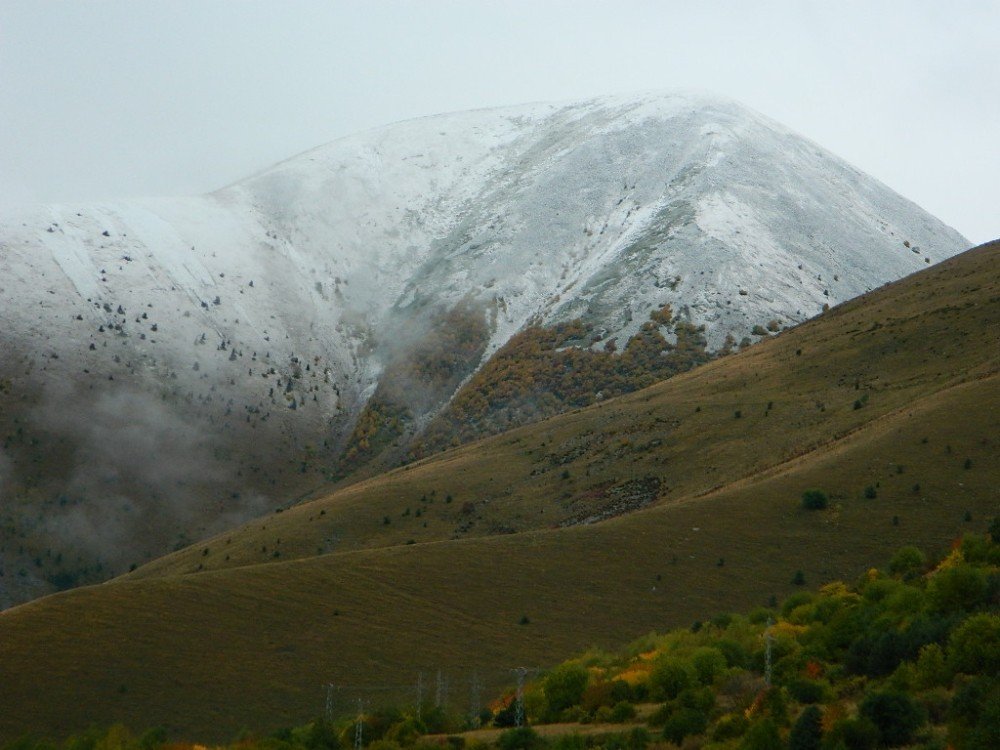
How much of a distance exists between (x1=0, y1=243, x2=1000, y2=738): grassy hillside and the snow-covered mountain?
3082 centimetres

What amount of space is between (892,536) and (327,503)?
35.6 meters

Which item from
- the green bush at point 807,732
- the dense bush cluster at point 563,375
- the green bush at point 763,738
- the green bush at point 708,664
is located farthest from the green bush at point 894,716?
the dense bush cluster at point 563,375

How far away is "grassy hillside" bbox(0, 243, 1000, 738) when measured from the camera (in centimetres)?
3394

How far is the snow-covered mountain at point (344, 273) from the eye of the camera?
329 feet

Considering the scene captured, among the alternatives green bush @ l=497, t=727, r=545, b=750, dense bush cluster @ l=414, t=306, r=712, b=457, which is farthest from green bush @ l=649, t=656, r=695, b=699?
dense bush cluster @ l=414, t=306, r=712, b=457

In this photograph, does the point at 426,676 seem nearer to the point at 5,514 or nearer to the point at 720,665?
the point at 720,665

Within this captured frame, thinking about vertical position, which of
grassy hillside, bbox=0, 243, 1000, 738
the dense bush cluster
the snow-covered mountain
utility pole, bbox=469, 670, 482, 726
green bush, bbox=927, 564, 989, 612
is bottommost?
utility pole, bbox=469, 670, 482, 726

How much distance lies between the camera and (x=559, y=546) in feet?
146

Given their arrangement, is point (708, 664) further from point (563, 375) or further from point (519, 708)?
point (563, 375)

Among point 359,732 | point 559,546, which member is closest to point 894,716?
point 359,732

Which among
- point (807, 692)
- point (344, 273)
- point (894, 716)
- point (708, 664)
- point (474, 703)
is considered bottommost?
point (894, 716)

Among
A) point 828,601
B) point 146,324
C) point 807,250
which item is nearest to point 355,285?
point 146,324

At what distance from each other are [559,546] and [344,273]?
9661 centimetres

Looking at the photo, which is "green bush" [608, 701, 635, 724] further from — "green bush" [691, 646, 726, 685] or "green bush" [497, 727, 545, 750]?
"green bush" [497, 727, 545, 750]
